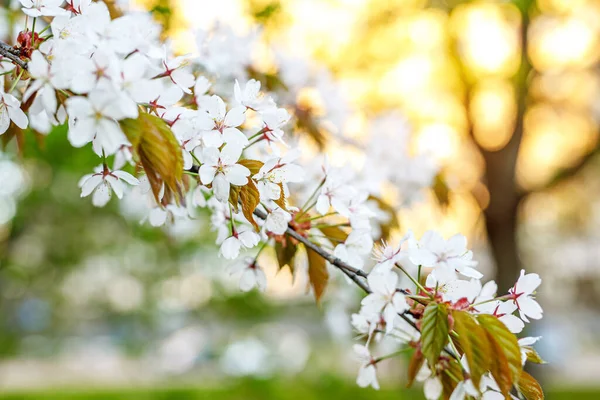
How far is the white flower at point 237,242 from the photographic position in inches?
33.5

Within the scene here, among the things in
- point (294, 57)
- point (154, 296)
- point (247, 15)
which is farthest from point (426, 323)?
point (154, 296)

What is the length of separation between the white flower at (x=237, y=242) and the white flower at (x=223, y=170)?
0.10 metres

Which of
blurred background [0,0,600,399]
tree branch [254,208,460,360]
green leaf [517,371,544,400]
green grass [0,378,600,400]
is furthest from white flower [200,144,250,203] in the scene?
green grass [0,378,600,400]

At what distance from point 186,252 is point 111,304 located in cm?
444

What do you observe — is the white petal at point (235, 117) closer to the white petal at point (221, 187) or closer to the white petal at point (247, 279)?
the white petal at point (221, 187)

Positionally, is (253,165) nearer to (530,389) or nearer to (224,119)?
(224,119)

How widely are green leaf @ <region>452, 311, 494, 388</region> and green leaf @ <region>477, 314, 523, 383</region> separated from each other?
15mm

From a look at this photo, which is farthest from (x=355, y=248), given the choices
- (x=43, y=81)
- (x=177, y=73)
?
(x=43, y=81)

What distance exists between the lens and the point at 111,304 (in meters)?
8.48

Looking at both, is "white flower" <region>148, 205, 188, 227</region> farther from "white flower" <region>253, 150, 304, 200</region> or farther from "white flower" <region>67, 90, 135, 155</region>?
"white flower" <region>67, 90, 135, 155</region>

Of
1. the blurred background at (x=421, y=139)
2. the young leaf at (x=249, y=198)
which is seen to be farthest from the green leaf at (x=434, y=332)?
the blurred background at (x=421, y=139)

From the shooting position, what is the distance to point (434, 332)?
0.72 metres

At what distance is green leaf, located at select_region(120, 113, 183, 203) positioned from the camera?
65 cm

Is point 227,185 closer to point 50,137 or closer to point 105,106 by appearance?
point 105,106
